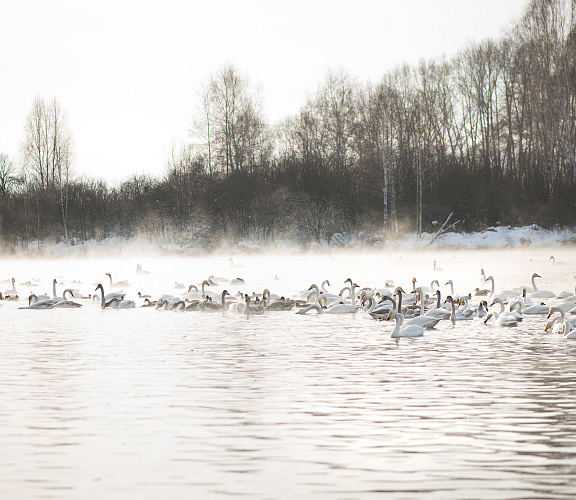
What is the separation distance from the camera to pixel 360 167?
46.8 meters

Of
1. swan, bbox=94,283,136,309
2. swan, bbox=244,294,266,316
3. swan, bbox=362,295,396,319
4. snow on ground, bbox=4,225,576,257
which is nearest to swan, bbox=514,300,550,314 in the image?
swan, bbox=362,295,396,319

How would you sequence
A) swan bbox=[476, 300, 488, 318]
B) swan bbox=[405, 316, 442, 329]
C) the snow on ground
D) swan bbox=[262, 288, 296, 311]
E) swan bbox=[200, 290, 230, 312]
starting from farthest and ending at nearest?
the snow on ground
swan bbox=[200, 290, 230, 312]
swan bbox=[262, 288, 296, 311]
swan bbox=[476, 300, 488, 318]
swan bbox=[405, 316, 442, 329]

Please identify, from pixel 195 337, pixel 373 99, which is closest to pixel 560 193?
pixel 373 99

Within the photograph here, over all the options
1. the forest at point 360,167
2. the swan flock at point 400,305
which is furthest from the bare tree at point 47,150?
the swan flock at point 400,305

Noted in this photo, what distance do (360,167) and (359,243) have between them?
21.1 ft

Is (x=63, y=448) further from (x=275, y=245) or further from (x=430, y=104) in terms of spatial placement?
(x=430, y=104)

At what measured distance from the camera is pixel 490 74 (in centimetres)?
5297

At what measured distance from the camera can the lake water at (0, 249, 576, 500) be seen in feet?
16.5

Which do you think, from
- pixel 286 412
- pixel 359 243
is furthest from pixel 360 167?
pixel 286 412

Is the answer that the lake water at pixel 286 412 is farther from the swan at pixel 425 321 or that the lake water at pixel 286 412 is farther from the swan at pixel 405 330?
the swan at pixel 425 321

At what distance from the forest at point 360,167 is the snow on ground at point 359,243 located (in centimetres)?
53

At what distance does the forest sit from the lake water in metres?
29.2

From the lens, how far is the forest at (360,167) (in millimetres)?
42125

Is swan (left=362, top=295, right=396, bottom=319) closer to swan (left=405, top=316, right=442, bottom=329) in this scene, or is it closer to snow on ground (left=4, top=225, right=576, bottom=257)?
swan (left=405, top=316, right=442, bottom=329)
